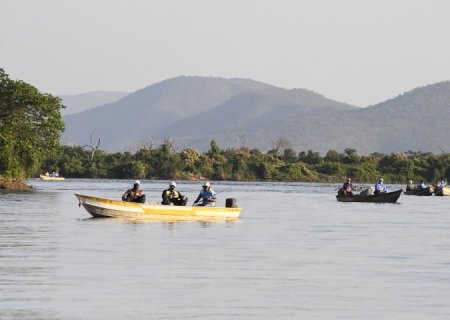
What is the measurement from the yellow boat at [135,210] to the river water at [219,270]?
47cm

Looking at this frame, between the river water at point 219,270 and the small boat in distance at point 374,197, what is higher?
the small boat in distance at point 374,197

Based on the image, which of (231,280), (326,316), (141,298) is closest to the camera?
(326,316)

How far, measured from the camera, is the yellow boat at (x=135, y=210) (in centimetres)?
5062

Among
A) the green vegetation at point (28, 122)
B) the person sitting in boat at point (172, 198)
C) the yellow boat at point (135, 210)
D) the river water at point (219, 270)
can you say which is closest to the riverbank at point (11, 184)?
the green vegetation at point (28, 122)

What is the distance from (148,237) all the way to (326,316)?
20141mm

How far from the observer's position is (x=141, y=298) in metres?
24.0

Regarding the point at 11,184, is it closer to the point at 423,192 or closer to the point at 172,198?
the point at 423,192

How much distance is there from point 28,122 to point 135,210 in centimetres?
4949

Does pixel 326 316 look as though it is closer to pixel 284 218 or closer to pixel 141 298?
pixel 141 298

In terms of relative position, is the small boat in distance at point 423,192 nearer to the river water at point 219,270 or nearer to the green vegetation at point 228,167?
the river water at point 219,270

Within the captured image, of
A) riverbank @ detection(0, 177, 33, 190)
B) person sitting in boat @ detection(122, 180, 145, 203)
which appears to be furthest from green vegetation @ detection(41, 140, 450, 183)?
person sitting in boat @ detection(122, 180, 145, 203)

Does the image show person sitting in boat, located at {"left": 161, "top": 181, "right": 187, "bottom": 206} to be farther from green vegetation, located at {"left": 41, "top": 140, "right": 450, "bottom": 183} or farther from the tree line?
green vegetation, located at {"left": 41, "top": 140, "right": 450, "bottom": 183}

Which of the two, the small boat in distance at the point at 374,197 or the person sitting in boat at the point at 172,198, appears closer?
the person sitting in boat at the point at 172,198

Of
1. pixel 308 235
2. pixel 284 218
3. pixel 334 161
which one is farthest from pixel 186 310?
pixel 334 161
